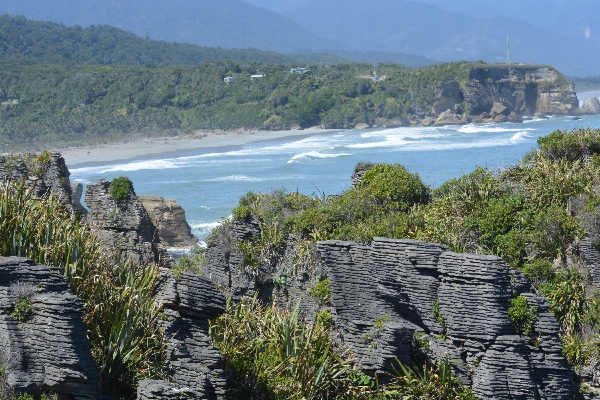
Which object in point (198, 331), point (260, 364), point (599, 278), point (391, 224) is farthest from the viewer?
point (391, 224)

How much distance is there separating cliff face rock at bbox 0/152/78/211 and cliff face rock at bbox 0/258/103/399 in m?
10.7

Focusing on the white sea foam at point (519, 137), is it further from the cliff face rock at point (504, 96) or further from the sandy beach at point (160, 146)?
the cliff face rock at point (504, 96)

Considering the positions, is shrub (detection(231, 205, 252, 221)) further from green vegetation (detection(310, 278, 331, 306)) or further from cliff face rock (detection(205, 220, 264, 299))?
green vegetation (detection(310, 278, 331, 306))

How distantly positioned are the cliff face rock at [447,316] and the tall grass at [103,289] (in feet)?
11.2

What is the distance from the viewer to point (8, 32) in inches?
6585

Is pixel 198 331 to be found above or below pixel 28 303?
below

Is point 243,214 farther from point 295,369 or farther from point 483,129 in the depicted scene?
point 483,129

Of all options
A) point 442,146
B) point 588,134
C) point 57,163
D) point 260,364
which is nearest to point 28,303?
point 260,364

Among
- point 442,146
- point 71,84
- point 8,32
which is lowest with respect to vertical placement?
point 442,146

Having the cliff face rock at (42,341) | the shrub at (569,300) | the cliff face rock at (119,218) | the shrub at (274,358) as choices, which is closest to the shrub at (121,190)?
the cliff face rock at (119,218)

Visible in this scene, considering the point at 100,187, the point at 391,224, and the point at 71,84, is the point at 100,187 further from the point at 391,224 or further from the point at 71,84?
the point at 71,84

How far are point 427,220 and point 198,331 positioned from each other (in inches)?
316

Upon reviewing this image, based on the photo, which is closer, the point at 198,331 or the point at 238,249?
the point at 198,331

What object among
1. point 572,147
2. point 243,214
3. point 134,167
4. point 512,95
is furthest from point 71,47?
point 243,214
